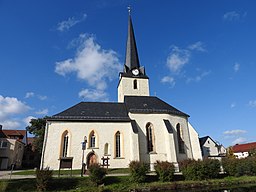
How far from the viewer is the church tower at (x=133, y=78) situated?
36875 millimetres

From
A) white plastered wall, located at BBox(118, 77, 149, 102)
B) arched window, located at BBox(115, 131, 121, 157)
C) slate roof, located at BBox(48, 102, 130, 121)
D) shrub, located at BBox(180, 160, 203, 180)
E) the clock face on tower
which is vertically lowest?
shrub, located at BBox(180, 160, 203, 180)

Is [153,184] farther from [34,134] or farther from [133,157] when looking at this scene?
[34,134]

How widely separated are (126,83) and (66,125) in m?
14.4

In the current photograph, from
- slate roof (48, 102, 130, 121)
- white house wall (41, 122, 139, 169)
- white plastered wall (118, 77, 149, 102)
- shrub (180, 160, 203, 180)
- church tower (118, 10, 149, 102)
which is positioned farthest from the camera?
church tower (118, 10, 149, 102)

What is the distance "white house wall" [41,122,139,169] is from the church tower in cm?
996

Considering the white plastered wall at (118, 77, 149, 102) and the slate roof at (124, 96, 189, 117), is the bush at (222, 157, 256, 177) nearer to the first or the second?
the slate roof at (124, 96, 189, 117)

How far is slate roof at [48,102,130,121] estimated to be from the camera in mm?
27712

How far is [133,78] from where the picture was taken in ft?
124

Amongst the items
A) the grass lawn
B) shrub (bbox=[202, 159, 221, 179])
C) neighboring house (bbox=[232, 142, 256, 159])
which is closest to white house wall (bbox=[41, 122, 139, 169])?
the grass lawn

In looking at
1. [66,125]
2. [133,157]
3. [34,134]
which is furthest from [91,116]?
[34,134]

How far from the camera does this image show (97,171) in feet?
56.3

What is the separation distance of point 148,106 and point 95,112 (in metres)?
8.04

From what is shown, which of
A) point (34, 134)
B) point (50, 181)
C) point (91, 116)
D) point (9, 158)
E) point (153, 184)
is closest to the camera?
point (50, 181)

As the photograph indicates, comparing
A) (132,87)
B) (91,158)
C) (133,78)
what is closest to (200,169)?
(91,158)
